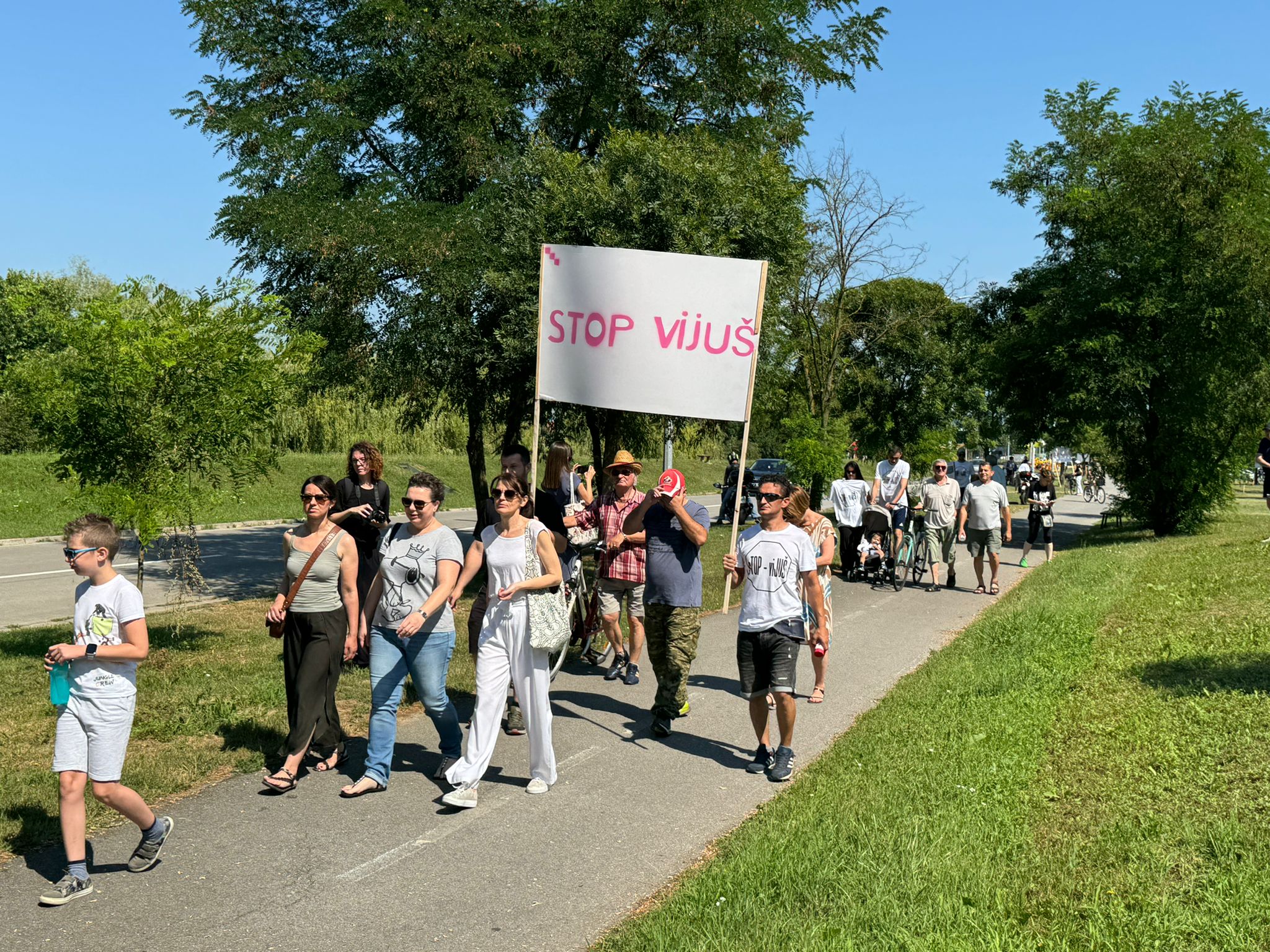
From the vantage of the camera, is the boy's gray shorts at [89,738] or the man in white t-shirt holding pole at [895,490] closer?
the boy's gray shorts at [89,738]

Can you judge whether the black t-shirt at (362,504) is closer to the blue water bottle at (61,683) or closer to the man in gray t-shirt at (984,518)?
the blue water bottle at (61,683)

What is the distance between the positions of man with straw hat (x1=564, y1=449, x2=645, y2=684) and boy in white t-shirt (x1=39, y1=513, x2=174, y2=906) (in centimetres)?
442

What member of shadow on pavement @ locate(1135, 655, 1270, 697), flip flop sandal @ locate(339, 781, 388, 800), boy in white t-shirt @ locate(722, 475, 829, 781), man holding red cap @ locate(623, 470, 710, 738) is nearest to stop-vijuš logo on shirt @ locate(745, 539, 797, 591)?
boy in white t-shirt @ locate(722, 475, 829, 781)

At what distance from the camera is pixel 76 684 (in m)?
5.26

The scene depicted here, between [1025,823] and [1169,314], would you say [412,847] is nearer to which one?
[1025,823]

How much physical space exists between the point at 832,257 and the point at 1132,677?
58.8ft

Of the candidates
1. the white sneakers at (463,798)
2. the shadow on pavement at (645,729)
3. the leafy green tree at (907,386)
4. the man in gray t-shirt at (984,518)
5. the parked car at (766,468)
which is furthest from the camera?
the leafy green tree at (907,386)

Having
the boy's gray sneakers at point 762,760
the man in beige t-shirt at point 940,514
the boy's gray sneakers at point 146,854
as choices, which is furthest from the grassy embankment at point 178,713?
the man in beige t-shirt at point 940,514

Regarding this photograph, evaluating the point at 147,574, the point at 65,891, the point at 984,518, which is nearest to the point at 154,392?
the point at 65,891

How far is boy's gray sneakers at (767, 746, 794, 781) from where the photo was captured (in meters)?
7.09

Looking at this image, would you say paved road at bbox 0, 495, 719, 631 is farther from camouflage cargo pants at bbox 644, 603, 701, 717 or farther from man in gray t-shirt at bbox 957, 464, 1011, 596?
man in gray t-shirt at bbox 957, 464, 1011, 596

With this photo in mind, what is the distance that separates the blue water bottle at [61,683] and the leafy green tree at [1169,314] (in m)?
23.2

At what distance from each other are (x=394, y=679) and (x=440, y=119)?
1240 centimetres

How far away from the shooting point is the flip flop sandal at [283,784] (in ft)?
22.1
